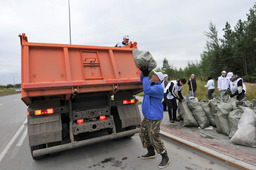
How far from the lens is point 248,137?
3361mm

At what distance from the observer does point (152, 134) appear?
3027 mm

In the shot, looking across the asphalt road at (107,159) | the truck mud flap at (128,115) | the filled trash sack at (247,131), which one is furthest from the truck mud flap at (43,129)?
the filled trash sack at (247,131)

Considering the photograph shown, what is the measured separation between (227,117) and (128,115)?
8.10ft

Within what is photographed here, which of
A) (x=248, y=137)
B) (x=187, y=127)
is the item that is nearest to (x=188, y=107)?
(x=187, y=127)

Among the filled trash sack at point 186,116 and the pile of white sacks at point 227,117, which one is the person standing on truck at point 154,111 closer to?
the pile of white sacks at point 227,117

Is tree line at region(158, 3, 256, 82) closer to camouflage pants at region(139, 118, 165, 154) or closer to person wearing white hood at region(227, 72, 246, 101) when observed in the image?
person wearing white hood at region(227, 72, 246, 101)

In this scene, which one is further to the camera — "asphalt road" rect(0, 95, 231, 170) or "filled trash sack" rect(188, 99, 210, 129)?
"filled trash sack" rect(188, 99, 210, 129)

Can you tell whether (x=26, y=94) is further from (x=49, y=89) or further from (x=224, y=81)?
(x=224, y=81)

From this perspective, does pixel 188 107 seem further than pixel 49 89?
Yes

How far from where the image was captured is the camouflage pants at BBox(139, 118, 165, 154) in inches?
118

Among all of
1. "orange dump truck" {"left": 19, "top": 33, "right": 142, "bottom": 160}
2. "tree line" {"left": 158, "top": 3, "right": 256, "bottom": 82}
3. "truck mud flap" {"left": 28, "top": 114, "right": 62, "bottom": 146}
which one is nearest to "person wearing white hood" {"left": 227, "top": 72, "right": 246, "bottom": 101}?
"orange dump truck" {"left": 19, "top": 33, "right": 142, "bottom": 160}

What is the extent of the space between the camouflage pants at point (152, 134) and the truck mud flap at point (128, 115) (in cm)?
57

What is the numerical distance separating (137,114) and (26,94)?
2304mm

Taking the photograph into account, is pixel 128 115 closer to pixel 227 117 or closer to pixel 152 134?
pixel 152 134
